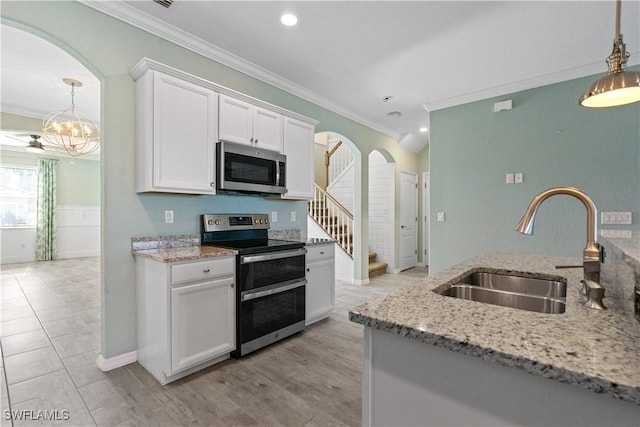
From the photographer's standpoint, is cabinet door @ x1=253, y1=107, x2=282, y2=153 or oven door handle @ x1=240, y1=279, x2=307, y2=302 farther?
cabinet door @ x1=253, y1=107, x2=282, y2=153

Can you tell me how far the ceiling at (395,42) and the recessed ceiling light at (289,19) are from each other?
0.05 meters

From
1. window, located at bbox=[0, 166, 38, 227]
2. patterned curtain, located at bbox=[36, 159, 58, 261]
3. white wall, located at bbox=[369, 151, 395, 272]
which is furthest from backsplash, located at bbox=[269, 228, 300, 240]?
window, located at bbox=[0, 166, 38, 227]

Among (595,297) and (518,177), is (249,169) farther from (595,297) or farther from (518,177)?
(518,177)

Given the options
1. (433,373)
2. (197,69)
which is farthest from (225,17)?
(433,373)

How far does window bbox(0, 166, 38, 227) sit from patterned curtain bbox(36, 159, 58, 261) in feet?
0.64

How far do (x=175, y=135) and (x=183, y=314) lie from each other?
138 centimetres

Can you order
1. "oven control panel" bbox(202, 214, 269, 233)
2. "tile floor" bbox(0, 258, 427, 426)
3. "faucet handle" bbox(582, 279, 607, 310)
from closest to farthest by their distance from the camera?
"faucet handle" bbox(582, 279, 607, 310) < "tile floor" bbox(0, 258, 427, 426) < "oven control panel" bbox(202, 214, 269, 233)

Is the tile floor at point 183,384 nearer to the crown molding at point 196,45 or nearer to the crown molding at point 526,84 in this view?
the crown molding at point 196,45

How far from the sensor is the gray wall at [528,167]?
3.04m

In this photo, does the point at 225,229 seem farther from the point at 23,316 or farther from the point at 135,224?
the point at 23,316

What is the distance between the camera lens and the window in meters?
6.69

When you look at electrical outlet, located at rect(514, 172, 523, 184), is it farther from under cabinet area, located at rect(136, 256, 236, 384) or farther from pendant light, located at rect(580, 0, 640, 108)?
under cabinet area, located at rect(136, 256, 236, 384)

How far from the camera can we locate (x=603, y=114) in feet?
10.2

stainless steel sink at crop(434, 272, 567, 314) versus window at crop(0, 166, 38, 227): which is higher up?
window at crop(0, 166, 38, 227)
